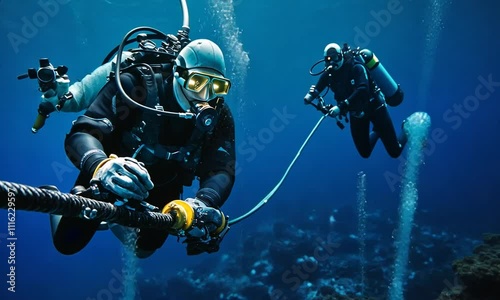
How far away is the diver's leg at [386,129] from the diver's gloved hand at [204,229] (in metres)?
6.94

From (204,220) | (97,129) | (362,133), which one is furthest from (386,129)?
(97,129)

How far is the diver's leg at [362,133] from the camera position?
337 inches

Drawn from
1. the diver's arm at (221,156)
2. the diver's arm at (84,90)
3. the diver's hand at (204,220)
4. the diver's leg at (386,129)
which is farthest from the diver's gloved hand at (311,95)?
the diver's hand at (204,220)

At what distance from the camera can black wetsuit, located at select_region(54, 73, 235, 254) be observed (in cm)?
259

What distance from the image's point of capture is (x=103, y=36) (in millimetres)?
36938

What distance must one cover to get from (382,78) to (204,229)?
7700mm

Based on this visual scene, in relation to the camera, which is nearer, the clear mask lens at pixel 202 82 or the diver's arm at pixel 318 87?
the clear mask lens at pixel 202 82

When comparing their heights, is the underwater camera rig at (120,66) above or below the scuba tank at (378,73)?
below

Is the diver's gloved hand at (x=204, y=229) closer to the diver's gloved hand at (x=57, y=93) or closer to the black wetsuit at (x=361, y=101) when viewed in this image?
the diver's gloved hand at (x=57, y=93)

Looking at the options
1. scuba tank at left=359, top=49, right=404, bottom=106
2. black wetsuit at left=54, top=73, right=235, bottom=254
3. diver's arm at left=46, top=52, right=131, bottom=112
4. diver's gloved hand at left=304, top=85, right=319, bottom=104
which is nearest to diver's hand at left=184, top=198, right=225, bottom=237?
black wetsuit at left=54, top=73, right=235, bottom=254

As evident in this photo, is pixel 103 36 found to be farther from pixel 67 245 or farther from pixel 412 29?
pixel 412 29

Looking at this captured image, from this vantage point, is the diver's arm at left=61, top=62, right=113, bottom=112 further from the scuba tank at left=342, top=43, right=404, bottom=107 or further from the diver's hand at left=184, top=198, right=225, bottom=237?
the scuba tank at left=342, top=43, right=404, bottom=107

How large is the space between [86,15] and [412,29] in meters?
46.7

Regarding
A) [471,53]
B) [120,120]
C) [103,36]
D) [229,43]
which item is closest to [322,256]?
[120,120]
